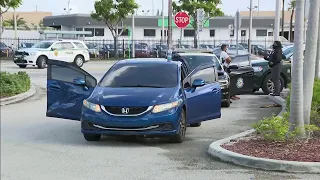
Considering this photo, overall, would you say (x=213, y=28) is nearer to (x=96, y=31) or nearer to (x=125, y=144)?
(x=96, y=31)

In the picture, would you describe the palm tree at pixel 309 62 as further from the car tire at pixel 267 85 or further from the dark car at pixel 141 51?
the dark car at pixel 141 51

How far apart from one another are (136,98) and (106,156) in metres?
1.22

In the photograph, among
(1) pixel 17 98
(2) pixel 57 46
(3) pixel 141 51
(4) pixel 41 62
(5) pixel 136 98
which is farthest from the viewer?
(3) pixel 141 51

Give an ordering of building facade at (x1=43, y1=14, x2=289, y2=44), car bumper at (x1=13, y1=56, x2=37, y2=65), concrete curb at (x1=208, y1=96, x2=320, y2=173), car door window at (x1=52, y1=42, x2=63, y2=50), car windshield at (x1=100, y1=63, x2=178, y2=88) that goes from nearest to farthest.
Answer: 1. concrete curb at (x1=208, y1=96, x2=320, y2=173)
2. car windshield at (x1=100, y1=63, x2=178, y2=88)
3. car bumper at (x1=13, y1=56, x2=37, y2=65)
4. car door window at (x1=52, y1=42, x2=63, y2=50)
5. building facade at (x1=43, y1=14, x2=289, y2=44)

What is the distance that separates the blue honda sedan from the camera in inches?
352

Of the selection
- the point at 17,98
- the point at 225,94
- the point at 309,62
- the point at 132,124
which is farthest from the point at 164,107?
the point at 17,98

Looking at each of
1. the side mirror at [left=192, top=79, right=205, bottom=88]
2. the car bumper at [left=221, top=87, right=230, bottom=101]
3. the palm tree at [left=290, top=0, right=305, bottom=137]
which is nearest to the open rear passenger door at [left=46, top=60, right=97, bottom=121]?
the side mirror at [left=192, top=79, right=205, bottom=88]

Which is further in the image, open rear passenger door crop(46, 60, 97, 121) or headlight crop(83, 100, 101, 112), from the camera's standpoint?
open rear passenger door crop(46, 60, 97, 121)

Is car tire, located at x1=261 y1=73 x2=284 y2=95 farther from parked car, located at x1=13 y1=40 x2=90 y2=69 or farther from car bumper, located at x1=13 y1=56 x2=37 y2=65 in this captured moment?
car bumper, located at x1=13 y1=56 x2=37 y2=65

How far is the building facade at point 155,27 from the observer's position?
65.1 meters

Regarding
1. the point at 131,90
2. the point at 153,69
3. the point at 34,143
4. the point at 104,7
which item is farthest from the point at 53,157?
the point at 104,7

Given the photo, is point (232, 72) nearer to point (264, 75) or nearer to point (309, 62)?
point (264, 75)

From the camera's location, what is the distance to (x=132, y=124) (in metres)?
8.86

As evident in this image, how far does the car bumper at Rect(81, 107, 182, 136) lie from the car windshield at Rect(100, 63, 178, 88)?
38.4 inches
